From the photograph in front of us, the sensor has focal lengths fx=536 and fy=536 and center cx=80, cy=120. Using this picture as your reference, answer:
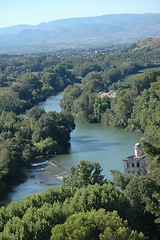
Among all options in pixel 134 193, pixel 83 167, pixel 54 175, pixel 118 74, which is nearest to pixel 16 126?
pixel 54 175

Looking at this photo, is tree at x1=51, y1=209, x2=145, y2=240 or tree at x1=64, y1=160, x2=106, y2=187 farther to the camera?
tree at x1=64, y1=160, x2=106, y2=187


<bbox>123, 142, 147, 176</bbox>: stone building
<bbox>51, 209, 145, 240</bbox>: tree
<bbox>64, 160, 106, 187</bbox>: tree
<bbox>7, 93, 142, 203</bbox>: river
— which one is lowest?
<bbox>7, 93, 142, 203</bbox>: river

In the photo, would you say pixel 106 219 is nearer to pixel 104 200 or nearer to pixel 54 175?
pixel 104 200

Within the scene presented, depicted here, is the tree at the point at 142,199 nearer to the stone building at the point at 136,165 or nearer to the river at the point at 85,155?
the stone building at the point at 136,165

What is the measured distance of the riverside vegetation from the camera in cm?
1355

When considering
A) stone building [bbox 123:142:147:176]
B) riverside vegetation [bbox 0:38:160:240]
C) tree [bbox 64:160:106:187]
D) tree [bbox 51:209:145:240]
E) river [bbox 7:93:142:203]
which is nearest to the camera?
tree [bbox 51:209:145:240]

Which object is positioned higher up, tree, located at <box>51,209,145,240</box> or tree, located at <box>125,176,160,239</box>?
tree, located at <box>51,209,145,240</box>

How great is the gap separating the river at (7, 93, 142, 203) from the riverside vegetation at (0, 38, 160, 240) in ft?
2.65

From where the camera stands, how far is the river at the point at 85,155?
2333 cm

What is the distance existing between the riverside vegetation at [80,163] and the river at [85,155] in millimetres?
809

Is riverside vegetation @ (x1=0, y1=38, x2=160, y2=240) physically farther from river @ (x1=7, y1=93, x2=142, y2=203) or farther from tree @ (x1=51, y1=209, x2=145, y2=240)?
river @ (x1=7, y1=93, x2=142, y2=203)

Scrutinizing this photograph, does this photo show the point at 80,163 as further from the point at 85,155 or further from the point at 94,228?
the point at 85,155

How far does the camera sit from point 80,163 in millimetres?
19016

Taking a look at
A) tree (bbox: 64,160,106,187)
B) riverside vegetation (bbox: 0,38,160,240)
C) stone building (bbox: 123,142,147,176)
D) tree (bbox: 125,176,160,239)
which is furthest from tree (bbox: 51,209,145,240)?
stone building (bbox: 123,142,147,176)
